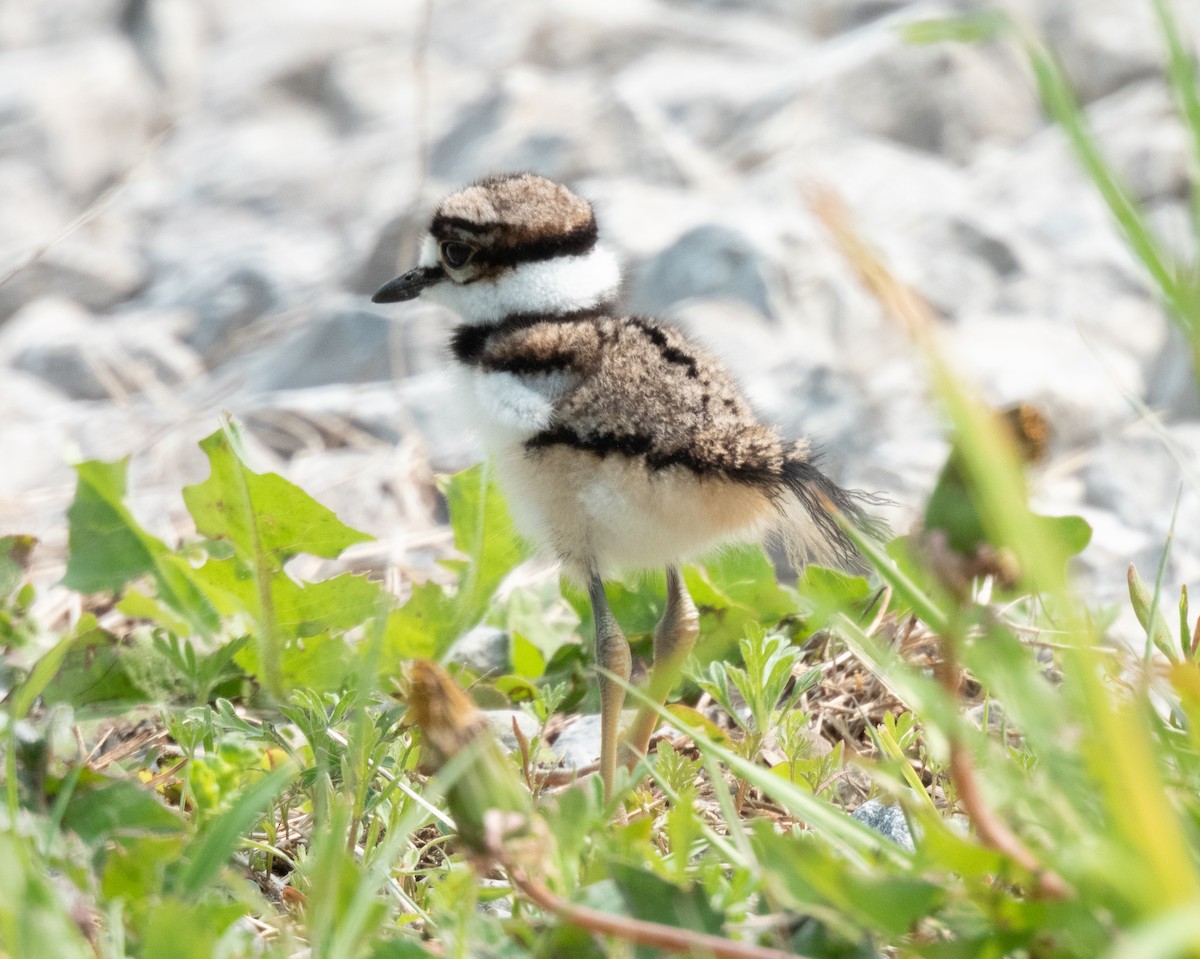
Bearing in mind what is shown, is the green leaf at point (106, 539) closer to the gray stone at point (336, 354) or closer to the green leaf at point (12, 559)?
the green leaf at point (12, 559)

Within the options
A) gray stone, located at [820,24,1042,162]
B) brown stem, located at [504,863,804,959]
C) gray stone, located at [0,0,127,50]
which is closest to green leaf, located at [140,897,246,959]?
brown stem, located at [504,863,804,959]

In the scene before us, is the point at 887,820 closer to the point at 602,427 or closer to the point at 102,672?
the point at 602,427

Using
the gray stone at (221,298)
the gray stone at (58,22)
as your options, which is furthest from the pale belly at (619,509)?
the gray stone at (58,22)

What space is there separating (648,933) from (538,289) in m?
1.40

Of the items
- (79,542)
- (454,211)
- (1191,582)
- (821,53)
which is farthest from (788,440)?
(821,53)

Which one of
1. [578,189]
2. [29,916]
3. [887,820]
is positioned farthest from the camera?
[578,189]

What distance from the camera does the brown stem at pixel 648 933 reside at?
1.12 m

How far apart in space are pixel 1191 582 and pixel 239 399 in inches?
129

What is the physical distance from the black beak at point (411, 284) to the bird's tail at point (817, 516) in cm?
78

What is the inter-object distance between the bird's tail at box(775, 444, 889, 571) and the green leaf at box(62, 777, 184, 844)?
3.08 feet

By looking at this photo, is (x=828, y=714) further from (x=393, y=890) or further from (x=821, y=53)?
(x=821, y=53)

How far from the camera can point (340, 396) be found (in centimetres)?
452

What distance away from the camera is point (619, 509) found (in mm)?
2025

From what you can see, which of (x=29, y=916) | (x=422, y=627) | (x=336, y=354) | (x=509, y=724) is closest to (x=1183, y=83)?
(x=29, y=916)
